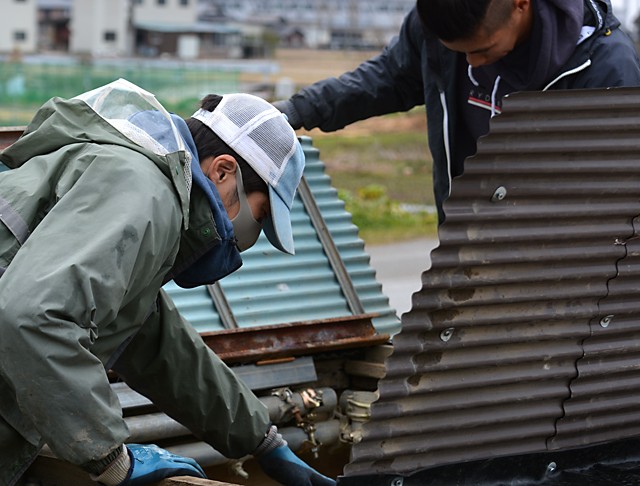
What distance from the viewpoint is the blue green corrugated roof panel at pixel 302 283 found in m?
4.17

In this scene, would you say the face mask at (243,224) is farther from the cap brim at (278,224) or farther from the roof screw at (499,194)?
the roof screw at (499,194)

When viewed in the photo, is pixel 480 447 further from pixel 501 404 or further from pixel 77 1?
pixel 77 1

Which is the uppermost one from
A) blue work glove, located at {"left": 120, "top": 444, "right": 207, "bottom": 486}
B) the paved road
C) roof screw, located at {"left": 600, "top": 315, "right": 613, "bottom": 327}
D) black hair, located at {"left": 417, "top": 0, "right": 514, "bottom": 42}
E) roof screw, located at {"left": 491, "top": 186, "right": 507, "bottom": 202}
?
black hair, located at {"left": 417, "top": 0, "right": 514, "bottom": 42}

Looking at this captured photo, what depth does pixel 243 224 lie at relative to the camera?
9.23ft

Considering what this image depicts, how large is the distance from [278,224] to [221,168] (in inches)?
7.7

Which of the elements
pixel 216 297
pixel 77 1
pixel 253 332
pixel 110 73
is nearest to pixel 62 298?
pixel 253 332

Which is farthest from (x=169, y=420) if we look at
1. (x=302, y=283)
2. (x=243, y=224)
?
(x=302, y=283)

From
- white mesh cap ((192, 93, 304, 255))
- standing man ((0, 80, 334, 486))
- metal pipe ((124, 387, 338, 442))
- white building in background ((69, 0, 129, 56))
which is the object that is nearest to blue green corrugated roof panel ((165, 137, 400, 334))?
metal pipe ((124, 387, 338, 442))

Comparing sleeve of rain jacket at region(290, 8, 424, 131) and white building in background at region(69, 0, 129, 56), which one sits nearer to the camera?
sleeve of rain jacket at region(290, 8, 424, 131)

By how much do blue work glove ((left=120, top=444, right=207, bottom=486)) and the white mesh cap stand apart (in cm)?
61

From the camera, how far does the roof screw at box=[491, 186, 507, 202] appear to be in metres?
2.75

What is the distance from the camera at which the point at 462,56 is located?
369 cm

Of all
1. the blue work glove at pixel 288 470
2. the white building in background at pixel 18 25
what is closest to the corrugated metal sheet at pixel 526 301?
the blue work glove at pixel 288 470

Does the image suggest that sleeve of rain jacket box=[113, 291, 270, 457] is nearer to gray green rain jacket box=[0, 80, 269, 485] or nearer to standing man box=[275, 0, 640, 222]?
gray green rain jacket box=[0, 80, 269, 485]
